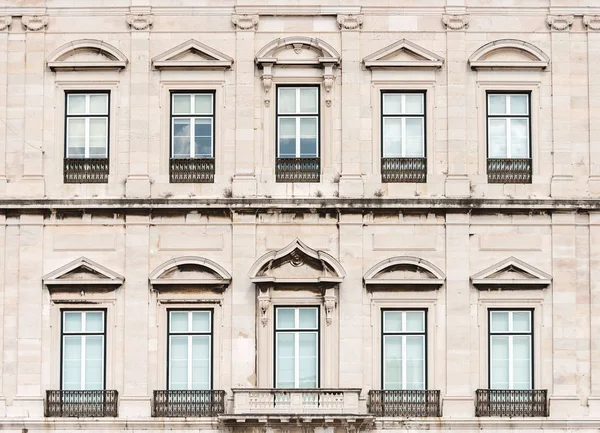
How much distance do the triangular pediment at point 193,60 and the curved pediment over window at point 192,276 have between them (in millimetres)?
→ 4678

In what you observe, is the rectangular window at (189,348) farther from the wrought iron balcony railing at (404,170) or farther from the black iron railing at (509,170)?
the black iron railing at (509,170)

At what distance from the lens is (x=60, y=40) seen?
45688mm

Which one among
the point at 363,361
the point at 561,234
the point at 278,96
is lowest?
the point at 363,361

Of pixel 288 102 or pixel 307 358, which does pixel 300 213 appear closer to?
pixel 288 102

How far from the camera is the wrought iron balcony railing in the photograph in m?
45.1

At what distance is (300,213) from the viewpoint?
4472 centimetres

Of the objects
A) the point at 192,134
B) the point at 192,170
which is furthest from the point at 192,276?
the point at 192,134

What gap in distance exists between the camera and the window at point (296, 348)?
4459 cm

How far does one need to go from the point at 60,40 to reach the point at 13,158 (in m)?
3.12

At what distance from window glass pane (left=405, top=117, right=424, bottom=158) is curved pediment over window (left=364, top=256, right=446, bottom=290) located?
2703 millimetres

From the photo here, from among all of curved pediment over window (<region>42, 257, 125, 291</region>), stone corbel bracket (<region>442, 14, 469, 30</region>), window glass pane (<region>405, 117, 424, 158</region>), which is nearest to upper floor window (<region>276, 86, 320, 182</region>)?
window glass pane (<region>405, 117, 424, 158</region>)

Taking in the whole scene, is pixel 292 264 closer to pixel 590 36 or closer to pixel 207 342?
pixel 207 342

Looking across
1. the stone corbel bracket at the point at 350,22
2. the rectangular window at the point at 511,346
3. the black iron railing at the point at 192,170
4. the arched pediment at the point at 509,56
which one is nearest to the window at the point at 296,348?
the black iron railing at the point at 192,170

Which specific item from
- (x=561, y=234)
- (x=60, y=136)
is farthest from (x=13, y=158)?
(x=561, y=234)
